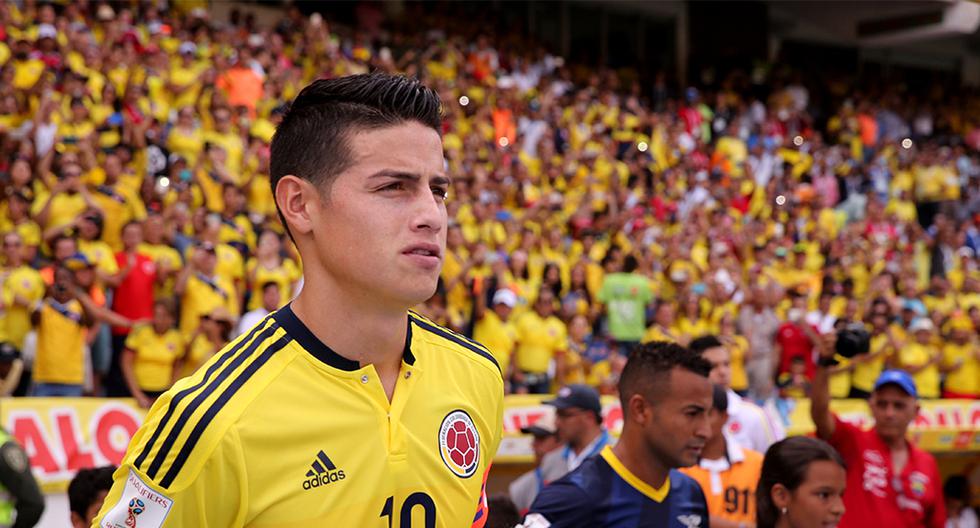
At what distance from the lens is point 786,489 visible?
4.54 metres

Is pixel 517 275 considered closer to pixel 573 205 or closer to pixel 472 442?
pixel 573 205

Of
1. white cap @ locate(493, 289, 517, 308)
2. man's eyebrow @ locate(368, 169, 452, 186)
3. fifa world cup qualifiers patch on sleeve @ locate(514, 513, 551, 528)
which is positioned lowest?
white cap @ locate(493, 289, 517, 308)

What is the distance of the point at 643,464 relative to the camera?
428 centimetres

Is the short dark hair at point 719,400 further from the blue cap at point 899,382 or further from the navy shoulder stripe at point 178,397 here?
the navy shoulder stripe at point 178,397

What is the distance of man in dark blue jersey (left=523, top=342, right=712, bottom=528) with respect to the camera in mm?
4137

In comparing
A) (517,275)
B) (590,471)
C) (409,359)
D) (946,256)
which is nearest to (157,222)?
(517,275)

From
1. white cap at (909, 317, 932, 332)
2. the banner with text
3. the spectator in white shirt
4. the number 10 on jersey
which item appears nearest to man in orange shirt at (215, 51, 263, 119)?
the spectator in white shirt

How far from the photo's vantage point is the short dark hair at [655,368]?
14.6 ft

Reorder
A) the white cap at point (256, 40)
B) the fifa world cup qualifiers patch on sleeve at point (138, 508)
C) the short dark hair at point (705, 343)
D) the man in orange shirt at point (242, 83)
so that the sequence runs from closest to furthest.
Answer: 1. the fifa world cup qualifiers patch on sleeve at point (138, 508)
2. the short dark hair at point (705, 343)
3. the man in orange shirt at point (242, 83)
4. the white cap at point (256, 40)

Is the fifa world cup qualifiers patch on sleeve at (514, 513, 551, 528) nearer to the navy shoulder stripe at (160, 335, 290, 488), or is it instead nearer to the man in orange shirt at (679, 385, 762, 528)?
the navy shoulder stripe at (160, 335, 290, 488)

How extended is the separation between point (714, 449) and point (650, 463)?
1513 millimetres

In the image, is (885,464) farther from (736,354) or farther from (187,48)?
(187,48)

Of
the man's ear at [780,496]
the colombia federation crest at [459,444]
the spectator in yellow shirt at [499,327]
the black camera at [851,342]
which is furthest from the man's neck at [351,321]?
the spectator in yellow shirt at [499,327]

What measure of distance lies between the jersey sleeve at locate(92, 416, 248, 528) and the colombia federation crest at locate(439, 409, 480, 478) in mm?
488
